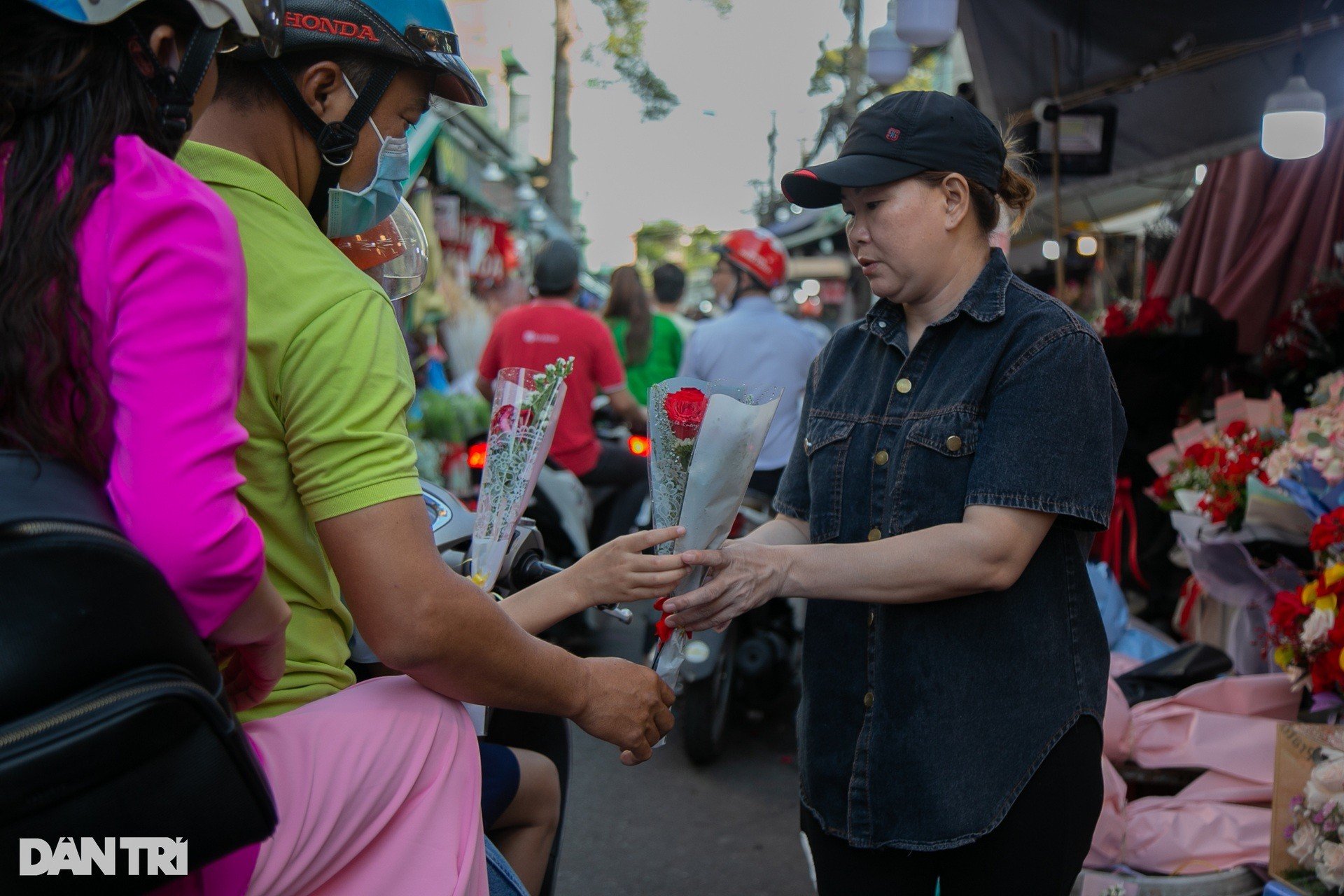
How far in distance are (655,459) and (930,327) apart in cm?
58

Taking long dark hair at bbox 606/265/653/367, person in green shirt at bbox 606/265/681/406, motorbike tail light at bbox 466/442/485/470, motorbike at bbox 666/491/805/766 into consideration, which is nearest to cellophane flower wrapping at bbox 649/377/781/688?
motorbike at bbox 666/491/805/766

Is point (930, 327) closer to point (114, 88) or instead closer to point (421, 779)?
point (421, 779)

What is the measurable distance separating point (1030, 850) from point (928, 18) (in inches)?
184

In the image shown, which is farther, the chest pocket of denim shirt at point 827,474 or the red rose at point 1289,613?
the red rose at point 1289,613

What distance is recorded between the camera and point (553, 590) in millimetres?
2090

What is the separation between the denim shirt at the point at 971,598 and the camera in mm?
1918

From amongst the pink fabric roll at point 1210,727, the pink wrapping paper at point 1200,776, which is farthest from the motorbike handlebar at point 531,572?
the pink fabric roll at point 1210,727

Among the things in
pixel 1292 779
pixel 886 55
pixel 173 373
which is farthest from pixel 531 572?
pixel 886 55

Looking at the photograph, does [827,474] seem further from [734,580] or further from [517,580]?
[517,580]

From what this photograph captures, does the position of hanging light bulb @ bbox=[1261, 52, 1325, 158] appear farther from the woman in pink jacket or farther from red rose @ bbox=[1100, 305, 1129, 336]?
the woman in pink jacket

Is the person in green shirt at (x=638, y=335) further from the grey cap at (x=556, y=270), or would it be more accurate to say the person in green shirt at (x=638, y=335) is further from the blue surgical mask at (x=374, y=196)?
the blue surgical mask at (x=374, y=196)

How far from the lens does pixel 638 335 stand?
25.7 feet

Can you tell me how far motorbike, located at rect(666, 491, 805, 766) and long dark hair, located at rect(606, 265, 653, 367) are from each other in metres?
2.44

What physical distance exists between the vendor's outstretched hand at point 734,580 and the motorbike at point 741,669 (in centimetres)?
274
